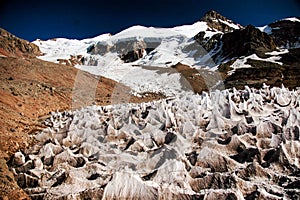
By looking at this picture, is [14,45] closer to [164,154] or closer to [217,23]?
[164,154]

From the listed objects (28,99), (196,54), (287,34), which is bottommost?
(28,99)

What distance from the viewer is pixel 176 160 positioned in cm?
805

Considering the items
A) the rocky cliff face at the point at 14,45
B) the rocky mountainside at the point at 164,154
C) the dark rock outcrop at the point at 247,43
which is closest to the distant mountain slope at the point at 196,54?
the dark rock outcrop at the point at 247,43

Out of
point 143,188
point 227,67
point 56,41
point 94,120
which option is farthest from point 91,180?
point 56,41

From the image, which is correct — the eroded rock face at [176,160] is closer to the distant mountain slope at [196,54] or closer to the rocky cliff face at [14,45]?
the distant mountain slope at [196,54]

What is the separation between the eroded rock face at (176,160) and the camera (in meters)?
7.11

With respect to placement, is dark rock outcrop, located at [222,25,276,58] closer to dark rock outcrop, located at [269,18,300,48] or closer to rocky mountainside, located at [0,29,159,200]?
dark rock outcrop, located at [269,18,300,48]

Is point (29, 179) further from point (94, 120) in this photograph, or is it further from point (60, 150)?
point (94, 120)

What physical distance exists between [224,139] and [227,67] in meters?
75.9

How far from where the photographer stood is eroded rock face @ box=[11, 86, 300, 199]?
280 inches

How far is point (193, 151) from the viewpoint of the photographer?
9523 mm

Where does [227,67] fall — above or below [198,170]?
above

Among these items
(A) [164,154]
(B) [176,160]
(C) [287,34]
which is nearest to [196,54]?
(C) [287,34]

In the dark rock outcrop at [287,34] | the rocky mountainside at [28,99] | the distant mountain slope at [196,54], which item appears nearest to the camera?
→ the rocky mountainside at [28,99]
